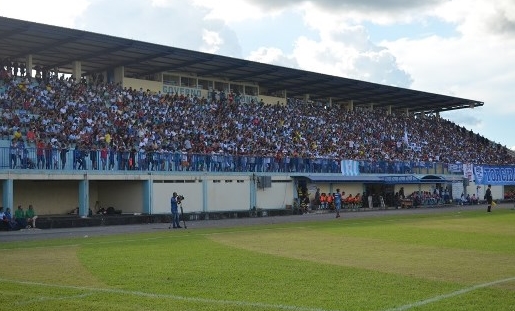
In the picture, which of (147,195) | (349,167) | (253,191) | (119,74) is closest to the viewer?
(147,195)

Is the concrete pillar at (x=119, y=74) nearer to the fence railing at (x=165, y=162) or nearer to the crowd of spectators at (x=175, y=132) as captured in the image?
the crowd of spectators at (x=175, y=132)

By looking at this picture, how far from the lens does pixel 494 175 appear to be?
58062 millimetres

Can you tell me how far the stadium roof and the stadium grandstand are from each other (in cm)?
12

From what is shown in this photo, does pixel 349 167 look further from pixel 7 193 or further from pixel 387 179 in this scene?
pixel 7 193

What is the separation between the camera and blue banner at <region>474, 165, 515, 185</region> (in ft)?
186

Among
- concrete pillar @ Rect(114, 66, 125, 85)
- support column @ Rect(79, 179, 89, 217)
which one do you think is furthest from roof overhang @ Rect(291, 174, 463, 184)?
support column @ Rect(79, 179, 89, 217)

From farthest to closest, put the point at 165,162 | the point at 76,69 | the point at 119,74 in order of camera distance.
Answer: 1. the point at 119,74
2. the point at 76,69
3. the point at 165,162

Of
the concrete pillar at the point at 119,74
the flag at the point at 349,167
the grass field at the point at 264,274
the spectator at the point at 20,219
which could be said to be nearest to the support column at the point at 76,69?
the concrete pillar at the point at 119,74

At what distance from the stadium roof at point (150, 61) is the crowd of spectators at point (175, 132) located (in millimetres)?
2081

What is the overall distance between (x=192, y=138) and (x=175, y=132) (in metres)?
1.13

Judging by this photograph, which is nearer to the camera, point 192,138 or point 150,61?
point 192,138

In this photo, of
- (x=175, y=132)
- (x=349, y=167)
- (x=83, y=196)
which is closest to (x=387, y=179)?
(x=349, y=167)

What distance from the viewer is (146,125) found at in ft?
127

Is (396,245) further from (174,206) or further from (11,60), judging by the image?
(11,60)
